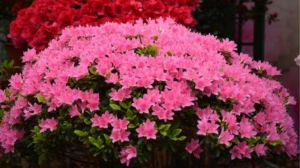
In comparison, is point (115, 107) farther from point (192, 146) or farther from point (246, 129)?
point (246, 129)

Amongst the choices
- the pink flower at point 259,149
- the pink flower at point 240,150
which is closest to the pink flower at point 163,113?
the pink flower at point 240,150

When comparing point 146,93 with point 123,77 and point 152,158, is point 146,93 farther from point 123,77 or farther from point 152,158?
point 152,158

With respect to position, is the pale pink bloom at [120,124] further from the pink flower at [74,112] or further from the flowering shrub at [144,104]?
the pink flower at [74,112]

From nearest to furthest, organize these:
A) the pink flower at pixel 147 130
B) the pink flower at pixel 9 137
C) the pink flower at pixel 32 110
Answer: the pink flower at pixel 147 130
the pink flower at pixel 32 110
the pink flower at pixel 9 137

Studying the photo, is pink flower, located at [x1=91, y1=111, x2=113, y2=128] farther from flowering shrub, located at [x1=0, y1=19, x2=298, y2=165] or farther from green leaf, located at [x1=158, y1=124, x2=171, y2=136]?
green leaf, located at [x1=158, y1=124, x2=171, y2=136]

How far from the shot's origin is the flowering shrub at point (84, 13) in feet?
15.9

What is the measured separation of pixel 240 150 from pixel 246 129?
105mm

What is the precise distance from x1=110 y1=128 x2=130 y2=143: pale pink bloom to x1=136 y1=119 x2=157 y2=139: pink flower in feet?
0.23

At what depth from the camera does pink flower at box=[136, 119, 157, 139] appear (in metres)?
2.93

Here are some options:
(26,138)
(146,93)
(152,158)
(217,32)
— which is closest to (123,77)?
(146,93)

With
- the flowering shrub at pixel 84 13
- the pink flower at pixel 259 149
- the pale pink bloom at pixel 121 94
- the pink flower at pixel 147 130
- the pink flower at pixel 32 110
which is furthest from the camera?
the flowering shrub at pixel 84 13

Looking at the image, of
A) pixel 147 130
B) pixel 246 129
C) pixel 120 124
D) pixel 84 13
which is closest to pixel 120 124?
pixel 120 124

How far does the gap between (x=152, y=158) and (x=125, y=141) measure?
0.27 metres

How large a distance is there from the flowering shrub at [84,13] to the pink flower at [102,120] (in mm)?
1880
